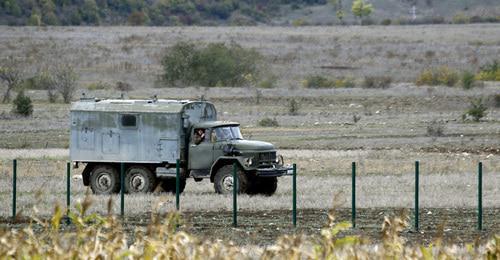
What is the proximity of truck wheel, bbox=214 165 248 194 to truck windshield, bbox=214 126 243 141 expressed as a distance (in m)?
0.95

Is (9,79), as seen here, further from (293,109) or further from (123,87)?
(293,109)

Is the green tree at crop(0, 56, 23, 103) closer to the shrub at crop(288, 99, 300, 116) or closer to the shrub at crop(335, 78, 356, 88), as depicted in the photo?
the shrub at crop(288, 99, 300, 116)

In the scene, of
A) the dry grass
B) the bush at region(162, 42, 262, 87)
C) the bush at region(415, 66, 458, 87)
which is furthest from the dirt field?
the bush at region(162, 42, 262, 87)

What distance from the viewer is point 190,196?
2538 centimetres

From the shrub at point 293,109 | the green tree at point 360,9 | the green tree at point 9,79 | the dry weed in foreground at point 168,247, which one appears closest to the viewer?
the dry weed in foreground at point 168,247

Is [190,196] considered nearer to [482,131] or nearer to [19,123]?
[482,131]

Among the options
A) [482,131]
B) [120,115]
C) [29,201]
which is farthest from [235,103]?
[29,201]

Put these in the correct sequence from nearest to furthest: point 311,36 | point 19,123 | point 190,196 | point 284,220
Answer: point 284,220
point 190,196
point 19,123
point 311,36

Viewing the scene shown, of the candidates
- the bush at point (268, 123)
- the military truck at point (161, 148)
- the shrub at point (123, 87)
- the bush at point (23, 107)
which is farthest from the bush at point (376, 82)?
the military truck at point (161, 148)

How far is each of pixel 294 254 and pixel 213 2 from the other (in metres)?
133

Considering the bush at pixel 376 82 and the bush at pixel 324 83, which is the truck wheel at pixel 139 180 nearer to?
the bush at pixel 376 82

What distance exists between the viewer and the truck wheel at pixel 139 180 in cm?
2650

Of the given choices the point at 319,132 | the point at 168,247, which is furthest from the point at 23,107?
the point at 168,247

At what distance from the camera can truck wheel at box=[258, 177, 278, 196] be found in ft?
86.3
